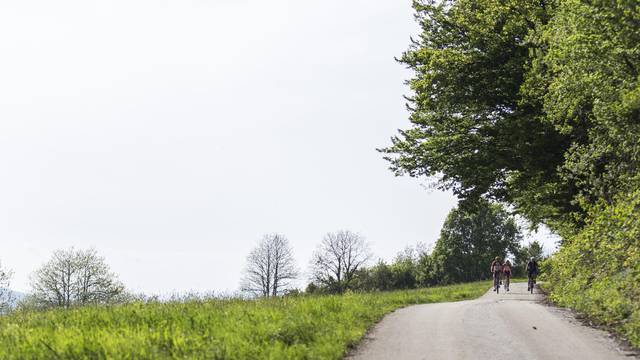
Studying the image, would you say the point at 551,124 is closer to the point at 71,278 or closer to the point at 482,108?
the point at 482,108

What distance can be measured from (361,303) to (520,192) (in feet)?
56.8

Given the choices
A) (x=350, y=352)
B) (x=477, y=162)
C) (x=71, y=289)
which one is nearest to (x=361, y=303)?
(x=350, y=352)

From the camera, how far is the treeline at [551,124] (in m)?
15.7

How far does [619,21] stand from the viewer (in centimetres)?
1572

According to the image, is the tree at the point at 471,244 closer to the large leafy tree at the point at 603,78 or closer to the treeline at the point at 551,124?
the treeline at the point at 551,124

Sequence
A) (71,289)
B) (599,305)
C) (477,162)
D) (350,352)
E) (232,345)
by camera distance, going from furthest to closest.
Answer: (71,289) < (477,162) < (599,305) < (350,352) < (232,345)

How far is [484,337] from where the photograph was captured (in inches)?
441

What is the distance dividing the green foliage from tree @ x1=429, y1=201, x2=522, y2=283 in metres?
60.7

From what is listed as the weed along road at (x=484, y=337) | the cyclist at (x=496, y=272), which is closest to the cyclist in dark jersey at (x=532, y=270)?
the cyclist at (x=496, y=272)

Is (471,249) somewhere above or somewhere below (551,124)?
below

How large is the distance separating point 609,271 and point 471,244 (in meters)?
67.2

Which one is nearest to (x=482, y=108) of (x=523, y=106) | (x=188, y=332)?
(x=523, y=106)

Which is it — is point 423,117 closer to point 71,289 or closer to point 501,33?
point 501,33

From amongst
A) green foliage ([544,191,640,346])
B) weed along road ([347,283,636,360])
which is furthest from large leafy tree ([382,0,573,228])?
weed along road ([347,283,636,360])
